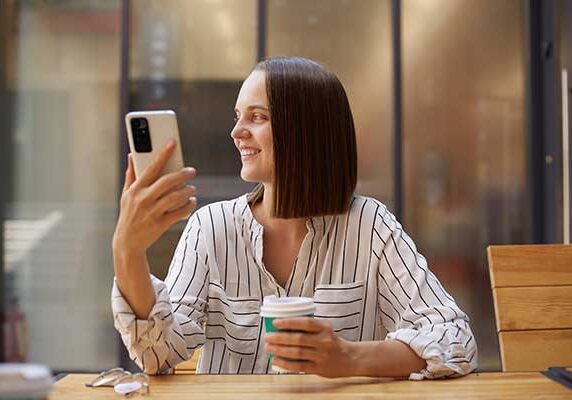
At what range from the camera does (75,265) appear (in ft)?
15.2

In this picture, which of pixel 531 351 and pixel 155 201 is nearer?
pixel 155 201

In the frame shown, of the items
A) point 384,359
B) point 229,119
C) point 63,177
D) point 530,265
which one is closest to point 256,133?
point 384,359

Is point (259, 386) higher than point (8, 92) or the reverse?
the reverse

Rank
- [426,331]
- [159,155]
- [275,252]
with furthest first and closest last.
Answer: [275,252] → [426,331] → [159,155]

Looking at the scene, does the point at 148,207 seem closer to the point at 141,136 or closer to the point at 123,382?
the point at 141,136

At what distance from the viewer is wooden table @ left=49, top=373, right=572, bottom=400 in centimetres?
126

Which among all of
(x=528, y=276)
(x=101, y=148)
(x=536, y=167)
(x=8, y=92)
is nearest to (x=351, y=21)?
(x=536, y=167)

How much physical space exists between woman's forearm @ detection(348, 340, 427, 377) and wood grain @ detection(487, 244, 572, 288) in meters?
0.41

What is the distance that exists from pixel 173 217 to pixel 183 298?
41 cm

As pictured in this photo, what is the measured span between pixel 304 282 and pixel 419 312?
27cm

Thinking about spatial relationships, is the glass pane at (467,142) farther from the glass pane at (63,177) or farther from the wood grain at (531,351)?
the wood grain at (531,351)

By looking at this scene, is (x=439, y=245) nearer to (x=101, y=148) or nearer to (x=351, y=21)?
(x=351, y=21)

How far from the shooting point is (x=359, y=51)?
458cm

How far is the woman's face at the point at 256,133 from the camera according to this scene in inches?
64.8
